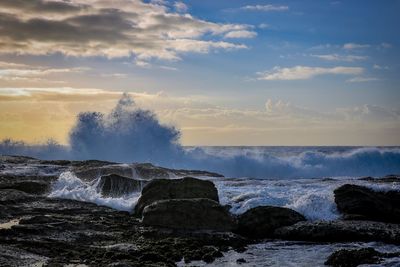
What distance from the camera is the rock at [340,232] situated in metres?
14.3

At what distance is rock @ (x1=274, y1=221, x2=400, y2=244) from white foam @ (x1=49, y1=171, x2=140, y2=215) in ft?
24.9

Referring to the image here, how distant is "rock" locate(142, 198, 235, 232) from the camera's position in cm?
1611

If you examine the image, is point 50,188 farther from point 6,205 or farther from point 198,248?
point 198,248

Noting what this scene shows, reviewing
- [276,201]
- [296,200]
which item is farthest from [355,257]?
[276,201]

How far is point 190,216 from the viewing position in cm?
1627

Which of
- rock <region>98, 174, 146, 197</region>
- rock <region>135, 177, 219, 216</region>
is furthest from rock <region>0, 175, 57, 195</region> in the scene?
rock <region>135, 177, 219, 216</region>

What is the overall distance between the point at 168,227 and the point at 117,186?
8001mm

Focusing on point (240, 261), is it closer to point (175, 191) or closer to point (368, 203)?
point (368, 203)

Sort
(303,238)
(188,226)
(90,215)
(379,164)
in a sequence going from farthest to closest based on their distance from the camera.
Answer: (379,164) → (90,215) → (188,226) → (303,238)

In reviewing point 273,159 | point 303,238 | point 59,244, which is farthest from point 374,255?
point 273,159

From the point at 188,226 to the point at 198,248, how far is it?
315 centimetres

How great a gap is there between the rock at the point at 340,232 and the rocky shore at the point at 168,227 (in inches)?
1.1

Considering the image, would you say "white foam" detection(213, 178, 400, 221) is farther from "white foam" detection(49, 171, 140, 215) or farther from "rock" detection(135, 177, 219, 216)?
"white foam" detection(49, 171, 140, 215)

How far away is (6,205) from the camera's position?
18.3 meters
